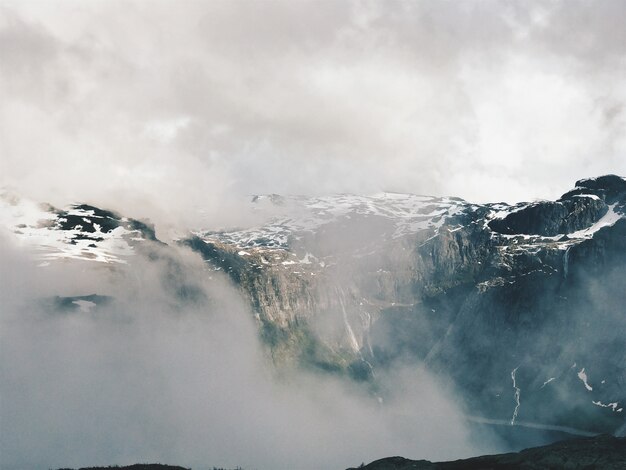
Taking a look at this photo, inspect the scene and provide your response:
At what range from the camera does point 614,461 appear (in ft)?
593

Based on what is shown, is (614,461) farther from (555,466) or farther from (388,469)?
(388,469)

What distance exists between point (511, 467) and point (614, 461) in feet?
82.8

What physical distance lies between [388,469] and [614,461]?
5680 centimetres

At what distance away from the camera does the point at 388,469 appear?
19825 cm

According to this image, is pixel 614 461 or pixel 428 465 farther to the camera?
pixel 428 465

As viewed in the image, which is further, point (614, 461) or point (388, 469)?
point (388, 469)

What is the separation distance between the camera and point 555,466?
18725 cm

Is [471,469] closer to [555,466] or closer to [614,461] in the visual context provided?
[555,466]

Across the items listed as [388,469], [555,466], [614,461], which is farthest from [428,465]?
[614,461]

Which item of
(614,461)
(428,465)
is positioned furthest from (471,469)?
(614,461)

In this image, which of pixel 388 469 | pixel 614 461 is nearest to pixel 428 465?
pixel 388 469

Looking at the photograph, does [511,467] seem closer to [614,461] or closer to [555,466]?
[555,466]

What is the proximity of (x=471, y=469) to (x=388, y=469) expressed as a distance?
22480mm

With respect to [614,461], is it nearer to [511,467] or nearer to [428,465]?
[511,467]
